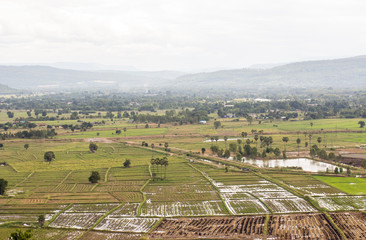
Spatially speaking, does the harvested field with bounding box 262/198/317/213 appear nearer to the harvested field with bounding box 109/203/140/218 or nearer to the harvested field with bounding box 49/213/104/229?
the harvested field with bounding box 109/203/140/218

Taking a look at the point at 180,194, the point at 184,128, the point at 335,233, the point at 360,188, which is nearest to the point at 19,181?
the point at 180,194

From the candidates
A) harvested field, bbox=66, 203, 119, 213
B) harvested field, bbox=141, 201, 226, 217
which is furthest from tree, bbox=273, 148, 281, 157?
harvested field, bbox=66, 203, 119, 213

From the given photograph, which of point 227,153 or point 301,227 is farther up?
point 227,153

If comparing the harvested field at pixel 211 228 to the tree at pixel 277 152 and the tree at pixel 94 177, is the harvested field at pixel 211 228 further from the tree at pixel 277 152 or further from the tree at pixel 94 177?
the tree at pixel 277 152

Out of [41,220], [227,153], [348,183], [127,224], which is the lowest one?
[127,224]

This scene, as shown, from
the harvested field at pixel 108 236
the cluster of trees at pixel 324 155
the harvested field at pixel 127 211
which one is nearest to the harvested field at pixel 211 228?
the harvested field at pixel 108 236

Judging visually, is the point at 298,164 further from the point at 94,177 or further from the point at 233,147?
the point at 94,177

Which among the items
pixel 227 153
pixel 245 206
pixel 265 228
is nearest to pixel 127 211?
pixel 245 206
